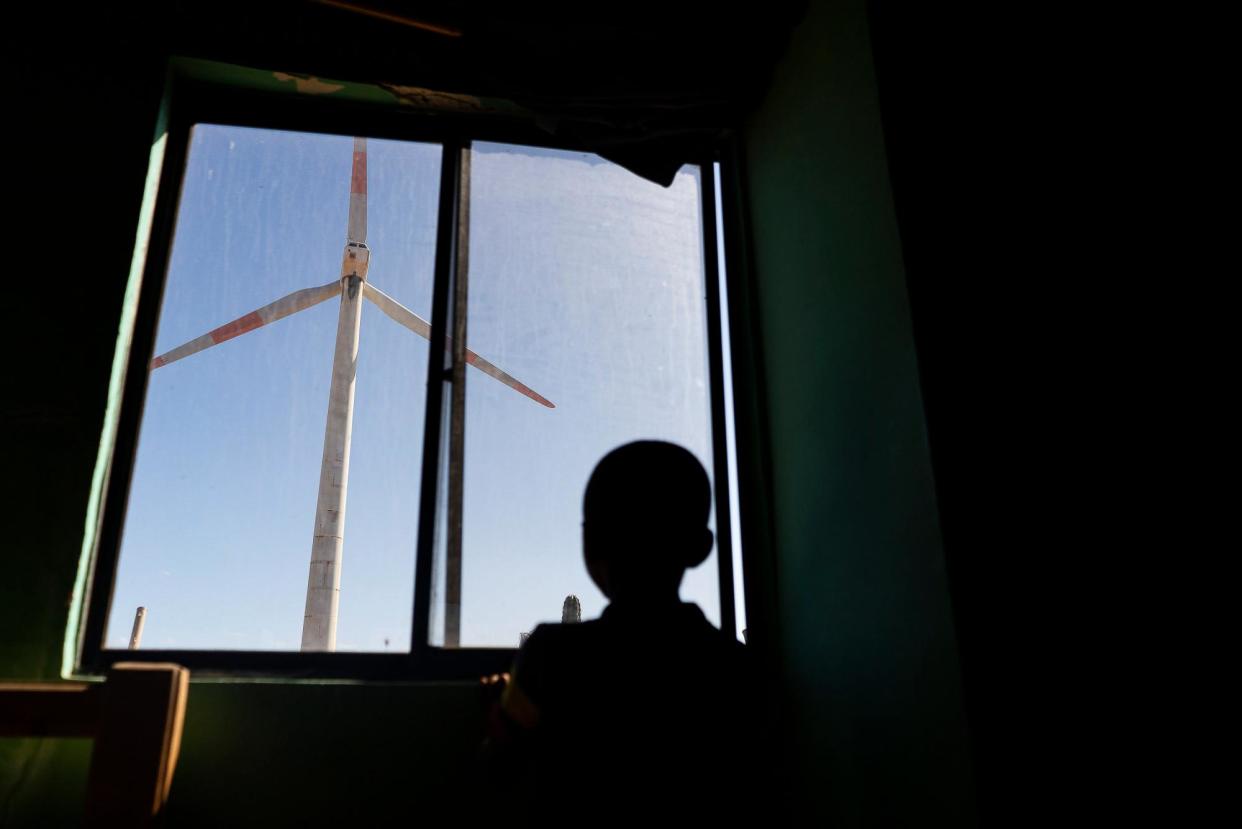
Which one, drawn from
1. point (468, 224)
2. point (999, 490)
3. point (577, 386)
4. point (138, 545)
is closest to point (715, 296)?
Result: point (577, 386)

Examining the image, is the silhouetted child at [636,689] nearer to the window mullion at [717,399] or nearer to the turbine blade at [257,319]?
the window mullion at [717,399]

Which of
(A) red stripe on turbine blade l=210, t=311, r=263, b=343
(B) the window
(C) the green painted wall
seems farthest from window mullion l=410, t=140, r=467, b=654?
(C) the green painted wall

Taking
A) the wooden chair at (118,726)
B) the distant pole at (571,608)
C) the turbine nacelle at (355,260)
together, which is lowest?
the wooden chair at (118,726)

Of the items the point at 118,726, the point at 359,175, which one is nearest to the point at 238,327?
the point at 359,175

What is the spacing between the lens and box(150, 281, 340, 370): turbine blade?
2.08 metres

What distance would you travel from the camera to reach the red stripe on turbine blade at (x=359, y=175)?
2295 mm

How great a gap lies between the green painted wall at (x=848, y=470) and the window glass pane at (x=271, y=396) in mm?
928

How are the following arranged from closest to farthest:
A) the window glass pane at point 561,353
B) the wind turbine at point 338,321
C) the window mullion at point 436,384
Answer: the window mullion at point 436,384 → the window glass pane at point 561,353 → the wind turbine at point 338,321

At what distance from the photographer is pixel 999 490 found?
132 cm

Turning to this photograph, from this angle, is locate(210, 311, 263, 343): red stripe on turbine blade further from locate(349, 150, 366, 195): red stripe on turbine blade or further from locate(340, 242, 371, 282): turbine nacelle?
locate(349, 150, 366, 195): red stripe on turbine blade

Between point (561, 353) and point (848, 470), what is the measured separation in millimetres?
888

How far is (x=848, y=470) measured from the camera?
5.38ft

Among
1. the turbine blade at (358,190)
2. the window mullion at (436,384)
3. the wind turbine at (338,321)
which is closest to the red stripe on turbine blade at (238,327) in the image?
the wind turbine at (338,321)

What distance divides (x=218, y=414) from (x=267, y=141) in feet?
2.59
